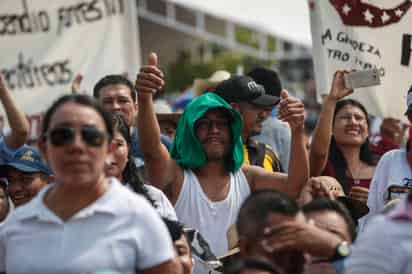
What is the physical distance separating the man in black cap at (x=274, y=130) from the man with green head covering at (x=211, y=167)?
4.45ft

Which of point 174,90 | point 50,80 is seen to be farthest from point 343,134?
point 174,90

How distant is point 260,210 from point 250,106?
89.1 inches

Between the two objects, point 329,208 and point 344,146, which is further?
point 344,146

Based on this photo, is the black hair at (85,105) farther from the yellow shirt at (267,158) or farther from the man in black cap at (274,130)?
the man in black cap at (274,130)

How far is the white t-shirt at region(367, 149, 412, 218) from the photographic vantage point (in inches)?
193

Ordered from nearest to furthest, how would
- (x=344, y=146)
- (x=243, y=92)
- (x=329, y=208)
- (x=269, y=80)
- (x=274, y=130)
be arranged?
(x=329, y=208) → (x=243, y=92) → (x=344, y=146) → (x=269, y=80) → (x=274, y=130)

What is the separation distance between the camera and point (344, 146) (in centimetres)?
621

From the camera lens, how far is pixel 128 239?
10.7 ft

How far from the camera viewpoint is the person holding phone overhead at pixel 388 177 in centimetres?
491

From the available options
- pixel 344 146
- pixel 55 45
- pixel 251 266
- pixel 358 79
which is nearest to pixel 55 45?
pixel 55 45

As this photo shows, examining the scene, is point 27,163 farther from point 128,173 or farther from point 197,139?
point 197,139

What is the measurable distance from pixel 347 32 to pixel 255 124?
55.7 inches

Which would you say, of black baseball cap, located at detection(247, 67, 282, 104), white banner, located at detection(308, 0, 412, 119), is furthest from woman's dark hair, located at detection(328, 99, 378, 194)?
black baseball cap, located at detection(247, 67, 282, 104)

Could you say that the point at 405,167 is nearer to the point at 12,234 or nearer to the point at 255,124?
the point at 255,124
